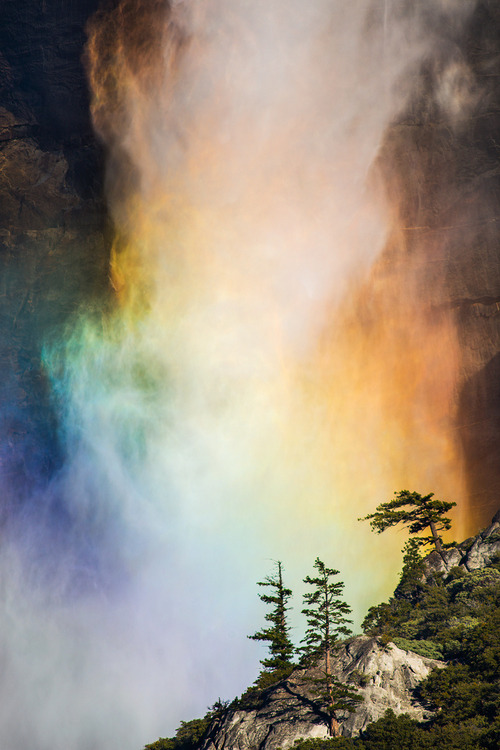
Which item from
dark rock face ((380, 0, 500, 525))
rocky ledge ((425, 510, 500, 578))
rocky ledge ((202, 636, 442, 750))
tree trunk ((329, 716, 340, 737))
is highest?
dark rock face ((380, 0, 500, 525))

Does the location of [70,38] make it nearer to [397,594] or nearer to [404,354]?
[404,354]

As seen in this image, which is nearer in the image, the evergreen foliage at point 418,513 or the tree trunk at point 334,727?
the tree trunk at point 334,727

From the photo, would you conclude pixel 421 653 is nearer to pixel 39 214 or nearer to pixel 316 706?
pixel 316 706

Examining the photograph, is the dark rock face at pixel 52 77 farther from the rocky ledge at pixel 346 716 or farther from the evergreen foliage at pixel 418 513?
the rocky ledge at pixel 346 716

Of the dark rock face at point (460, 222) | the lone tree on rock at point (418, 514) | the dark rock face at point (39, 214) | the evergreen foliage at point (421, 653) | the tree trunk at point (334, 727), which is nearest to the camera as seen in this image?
the evergreen foliage at point (421, 653)

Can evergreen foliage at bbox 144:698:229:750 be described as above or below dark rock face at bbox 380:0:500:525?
below

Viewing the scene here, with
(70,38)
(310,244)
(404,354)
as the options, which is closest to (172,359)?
(310,244)

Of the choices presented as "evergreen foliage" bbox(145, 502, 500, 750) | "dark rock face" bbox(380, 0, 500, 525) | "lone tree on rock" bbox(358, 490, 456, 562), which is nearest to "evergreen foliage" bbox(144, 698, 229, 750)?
"evergreen foliage" bbox(145, 502, 500, 750)

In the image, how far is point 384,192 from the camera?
37.1 metres

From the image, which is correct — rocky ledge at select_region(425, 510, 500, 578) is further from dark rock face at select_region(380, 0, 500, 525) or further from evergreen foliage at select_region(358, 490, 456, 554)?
dark rock face at select_region(380, 0, 500, 525)

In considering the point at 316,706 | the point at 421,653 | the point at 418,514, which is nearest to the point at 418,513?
the point at 418,514

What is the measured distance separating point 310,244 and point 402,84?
31.5ft

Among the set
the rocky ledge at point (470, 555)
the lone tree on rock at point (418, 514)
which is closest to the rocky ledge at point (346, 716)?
the rocky ledge at point (470, 555)

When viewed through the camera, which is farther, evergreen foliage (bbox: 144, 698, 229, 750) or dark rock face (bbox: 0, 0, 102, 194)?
dark rock face (bbox: 0, 0, 102, 194)
